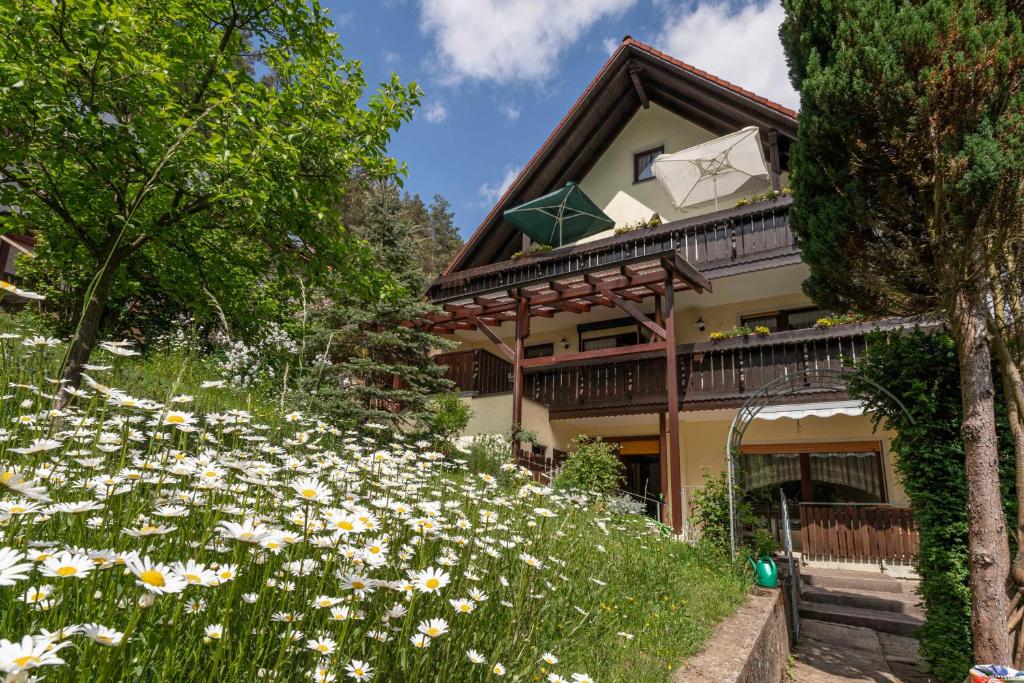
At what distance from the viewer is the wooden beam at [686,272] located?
1132 centimetres

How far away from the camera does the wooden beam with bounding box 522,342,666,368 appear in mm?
11758

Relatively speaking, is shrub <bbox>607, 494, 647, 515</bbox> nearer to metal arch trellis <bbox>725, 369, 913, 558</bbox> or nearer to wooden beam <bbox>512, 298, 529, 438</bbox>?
metal arch trellis <bbox>725, 369, 913, 558</bbox>

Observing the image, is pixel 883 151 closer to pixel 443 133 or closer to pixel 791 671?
pixel 791 671

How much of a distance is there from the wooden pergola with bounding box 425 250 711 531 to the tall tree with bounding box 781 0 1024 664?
5.73 m

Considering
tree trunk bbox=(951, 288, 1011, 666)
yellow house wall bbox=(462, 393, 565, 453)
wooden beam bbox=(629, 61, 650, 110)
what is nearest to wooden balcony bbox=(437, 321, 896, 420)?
yellow house wall bbox=(462, 393, 565, 453)

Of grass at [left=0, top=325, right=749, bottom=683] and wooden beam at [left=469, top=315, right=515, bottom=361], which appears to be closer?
grass at [left=0, top=325, right=749, bottom=683]

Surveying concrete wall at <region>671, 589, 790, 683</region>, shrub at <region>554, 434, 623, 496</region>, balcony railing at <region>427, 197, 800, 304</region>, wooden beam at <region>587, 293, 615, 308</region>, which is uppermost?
balcony railing at <region>427, 197, 800, 304</region>

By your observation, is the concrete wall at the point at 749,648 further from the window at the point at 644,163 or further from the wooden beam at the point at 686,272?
the window at the point at 644,163

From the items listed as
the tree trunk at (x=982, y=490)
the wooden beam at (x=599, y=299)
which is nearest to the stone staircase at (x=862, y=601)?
the tree trunk at (x=982, y=490)

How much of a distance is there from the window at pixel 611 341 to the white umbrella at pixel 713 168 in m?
3.92

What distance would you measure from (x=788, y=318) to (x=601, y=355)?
5.37m

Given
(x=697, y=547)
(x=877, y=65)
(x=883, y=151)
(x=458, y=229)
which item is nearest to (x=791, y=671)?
(x=697, y=547)

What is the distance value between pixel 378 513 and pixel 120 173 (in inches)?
185

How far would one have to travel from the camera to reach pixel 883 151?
16.4 feet
